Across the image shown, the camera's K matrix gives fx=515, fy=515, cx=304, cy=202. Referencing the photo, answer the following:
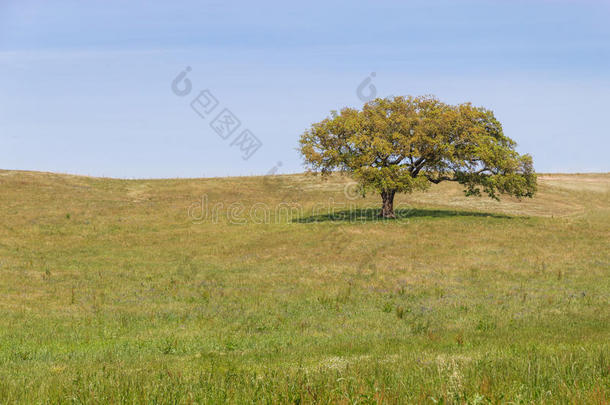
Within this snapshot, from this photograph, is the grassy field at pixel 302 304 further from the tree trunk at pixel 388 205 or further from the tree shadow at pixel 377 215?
the tree trunk at pixel 388 205

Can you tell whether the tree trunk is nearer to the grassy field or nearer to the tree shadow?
the tree shadow

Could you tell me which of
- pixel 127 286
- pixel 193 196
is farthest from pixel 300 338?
pixel 193 196

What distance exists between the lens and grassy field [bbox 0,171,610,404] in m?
7.62

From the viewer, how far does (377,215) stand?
174 feet

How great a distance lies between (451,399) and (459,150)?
147 ft

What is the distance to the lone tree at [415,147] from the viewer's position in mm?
47125

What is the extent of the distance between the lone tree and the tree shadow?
2.02 m

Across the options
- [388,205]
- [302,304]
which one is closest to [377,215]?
[388,205]

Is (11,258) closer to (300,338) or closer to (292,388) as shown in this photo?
(300,338)

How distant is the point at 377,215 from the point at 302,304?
107 ft

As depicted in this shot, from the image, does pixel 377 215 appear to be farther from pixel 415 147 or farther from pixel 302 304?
pixel 302 304

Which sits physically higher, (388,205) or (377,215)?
(388,205)

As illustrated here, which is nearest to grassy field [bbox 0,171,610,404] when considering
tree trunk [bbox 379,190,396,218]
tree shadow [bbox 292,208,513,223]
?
tree shadow [bbox 292,208,513,223]

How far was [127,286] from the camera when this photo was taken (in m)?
26.0
